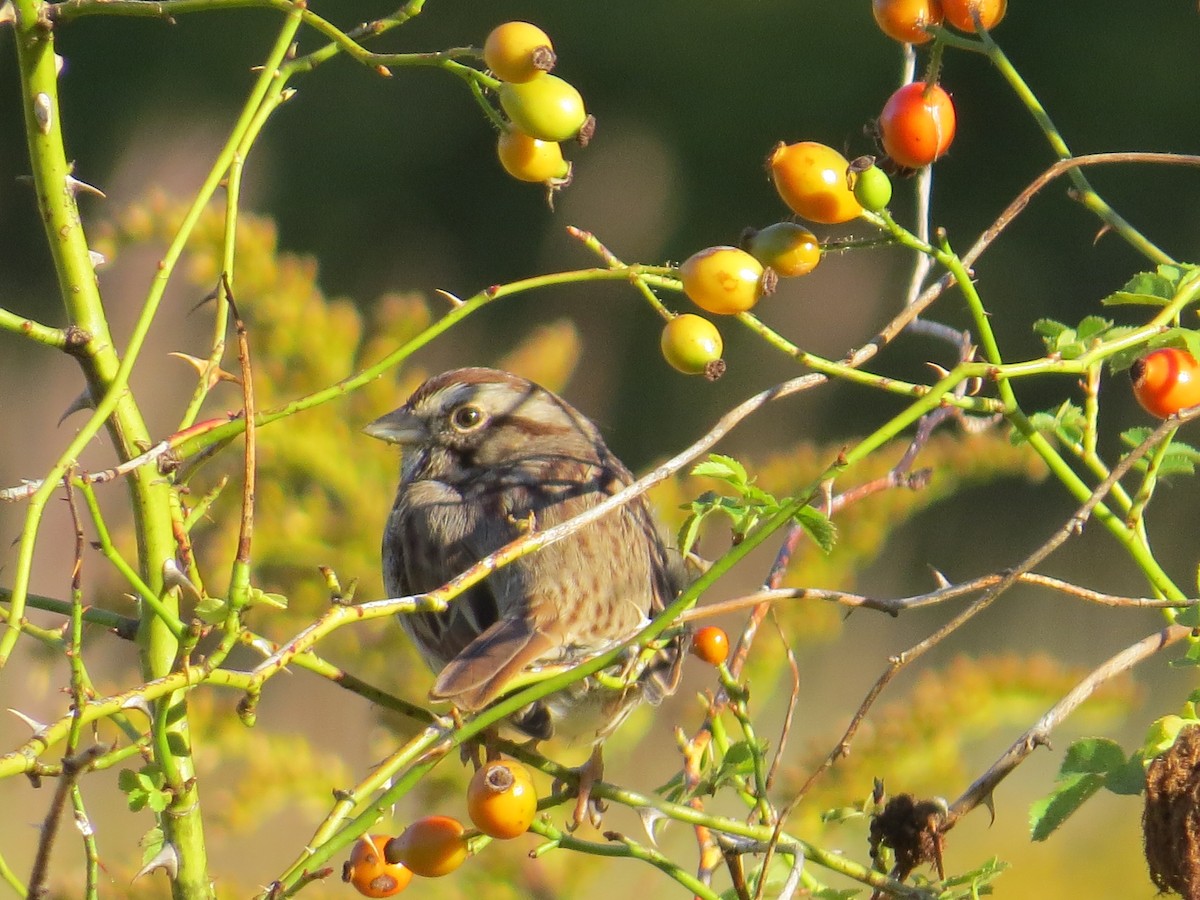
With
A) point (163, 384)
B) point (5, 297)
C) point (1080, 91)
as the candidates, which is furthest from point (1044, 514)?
point (5, 297)

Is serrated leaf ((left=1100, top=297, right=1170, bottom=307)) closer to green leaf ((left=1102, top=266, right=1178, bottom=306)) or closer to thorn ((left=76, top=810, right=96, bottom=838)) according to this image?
green leaf ((left=1102, top=266, right=1178, bottom=306))

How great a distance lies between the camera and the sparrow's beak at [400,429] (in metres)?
2.78

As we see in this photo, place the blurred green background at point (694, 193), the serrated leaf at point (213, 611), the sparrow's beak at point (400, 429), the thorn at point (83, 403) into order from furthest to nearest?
1. the blurred green background at point (694, 193)
2. the sparrow's beak at point (400, 429)
3. the thorn at point (83, 403)
4. the serrated leaf at point (213, 611)

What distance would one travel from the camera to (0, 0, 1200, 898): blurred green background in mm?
8727

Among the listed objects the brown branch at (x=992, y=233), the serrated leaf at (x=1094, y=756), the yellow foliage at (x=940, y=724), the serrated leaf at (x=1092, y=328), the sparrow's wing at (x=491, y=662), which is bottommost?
the yellow foliage at (x=940, y=724)

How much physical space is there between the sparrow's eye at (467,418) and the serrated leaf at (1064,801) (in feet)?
5.59

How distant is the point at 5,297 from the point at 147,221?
8.58 meters

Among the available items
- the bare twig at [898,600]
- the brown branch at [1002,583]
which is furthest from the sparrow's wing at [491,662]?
the brown branch at [1002,583]

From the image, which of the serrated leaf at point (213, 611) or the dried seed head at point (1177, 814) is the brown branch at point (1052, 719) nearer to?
the dried seed head at point (1177, 814)

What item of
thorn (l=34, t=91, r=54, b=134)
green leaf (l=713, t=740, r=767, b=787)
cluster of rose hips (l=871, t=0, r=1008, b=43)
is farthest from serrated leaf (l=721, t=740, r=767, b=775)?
thorn (l=34, t=91, r=54, b=134)

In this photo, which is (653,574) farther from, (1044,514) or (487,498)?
(1044,514)

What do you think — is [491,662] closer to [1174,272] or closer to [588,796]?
[588,796]

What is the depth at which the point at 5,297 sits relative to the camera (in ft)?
33.3

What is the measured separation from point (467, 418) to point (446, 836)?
1478 millimetres
